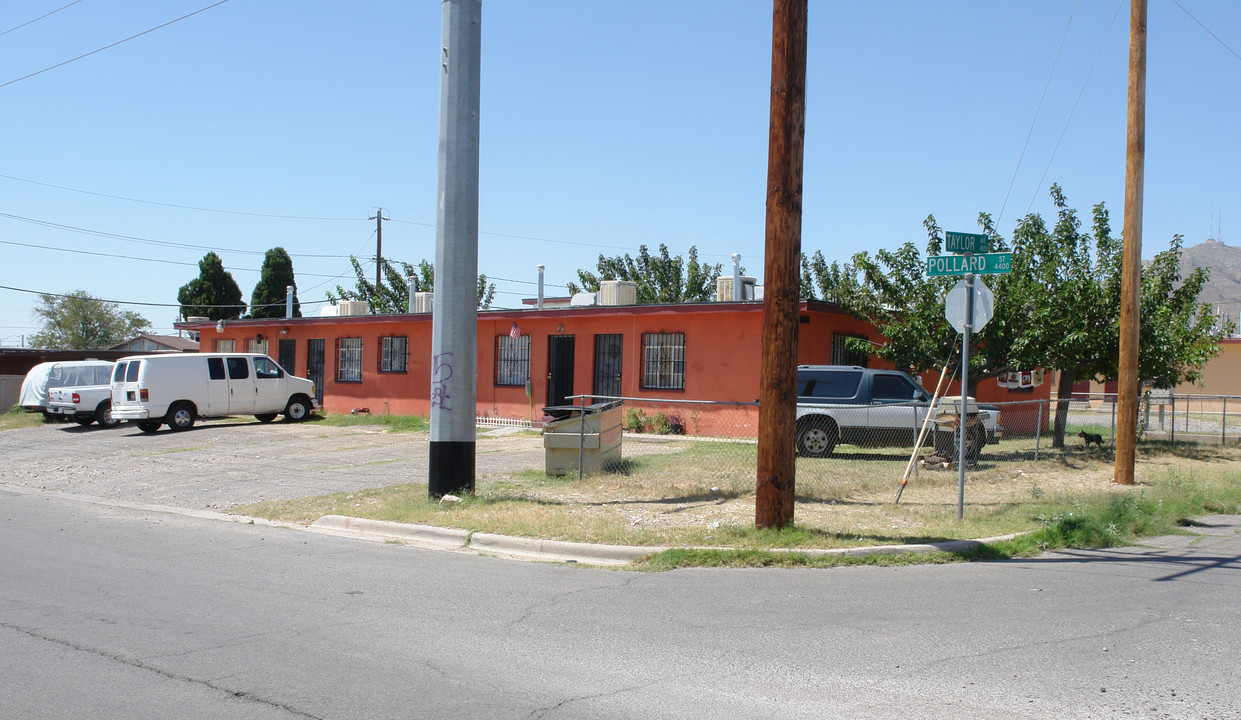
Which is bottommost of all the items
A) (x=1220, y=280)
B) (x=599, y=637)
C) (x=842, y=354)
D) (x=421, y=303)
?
(x=599, y=637)

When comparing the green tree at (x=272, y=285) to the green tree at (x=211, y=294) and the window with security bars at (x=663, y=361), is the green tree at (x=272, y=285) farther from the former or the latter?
the window with security bars at (x=663, y=361)

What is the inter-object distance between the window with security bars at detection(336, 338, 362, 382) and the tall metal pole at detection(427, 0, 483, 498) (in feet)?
58.2

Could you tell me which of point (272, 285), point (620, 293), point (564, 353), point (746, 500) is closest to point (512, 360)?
point (564, 353)

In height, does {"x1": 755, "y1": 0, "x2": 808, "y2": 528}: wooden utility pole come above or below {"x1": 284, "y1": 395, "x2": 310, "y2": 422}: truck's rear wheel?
above

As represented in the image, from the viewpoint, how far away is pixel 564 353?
2358 centimetres

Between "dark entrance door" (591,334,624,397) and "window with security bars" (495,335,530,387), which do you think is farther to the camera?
"window with security bars" (495,335,530,387)

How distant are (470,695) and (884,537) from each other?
18.2ft

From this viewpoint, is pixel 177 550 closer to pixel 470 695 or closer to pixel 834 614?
pixel 470 695

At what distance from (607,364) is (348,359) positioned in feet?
33.2

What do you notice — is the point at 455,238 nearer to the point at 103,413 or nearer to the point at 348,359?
the point at 103,413

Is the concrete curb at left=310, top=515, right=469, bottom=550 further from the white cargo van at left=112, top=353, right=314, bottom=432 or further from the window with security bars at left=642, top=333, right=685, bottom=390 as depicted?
the white cargo van at left=112, top=353, right=314, bottom=432

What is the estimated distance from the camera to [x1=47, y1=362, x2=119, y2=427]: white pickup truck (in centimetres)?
2430

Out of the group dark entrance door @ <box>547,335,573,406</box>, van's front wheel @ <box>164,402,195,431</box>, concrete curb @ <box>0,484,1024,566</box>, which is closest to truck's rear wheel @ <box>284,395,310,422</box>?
van's front wheel @ <box>164,402,195,431</box>

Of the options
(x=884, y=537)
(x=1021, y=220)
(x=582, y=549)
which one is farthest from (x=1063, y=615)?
(x=1021, y=220)
